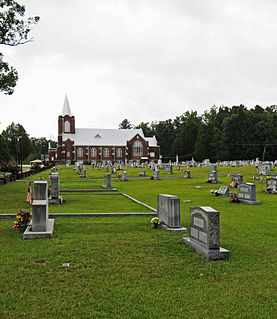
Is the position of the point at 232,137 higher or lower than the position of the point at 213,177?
higher

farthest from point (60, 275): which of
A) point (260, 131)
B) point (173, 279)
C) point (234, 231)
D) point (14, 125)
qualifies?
point (14, 125)

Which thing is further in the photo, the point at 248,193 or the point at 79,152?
the point at 79,152

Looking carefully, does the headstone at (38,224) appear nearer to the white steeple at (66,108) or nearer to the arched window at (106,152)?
the arched window at (106,152)

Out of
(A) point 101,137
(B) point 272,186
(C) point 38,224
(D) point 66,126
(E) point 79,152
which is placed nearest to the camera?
(C) point 38,224

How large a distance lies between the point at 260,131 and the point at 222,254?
7827cm

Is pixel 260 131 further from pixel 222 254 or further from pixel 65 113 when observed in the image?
pixel 222 254

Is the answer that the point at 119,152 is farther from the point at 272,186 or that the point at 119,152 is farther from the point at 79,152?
the point at 272,186

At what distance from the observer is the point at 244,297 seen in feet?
16.2

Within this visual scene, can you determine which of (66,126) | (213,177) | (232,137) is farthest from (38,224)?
(66,126)

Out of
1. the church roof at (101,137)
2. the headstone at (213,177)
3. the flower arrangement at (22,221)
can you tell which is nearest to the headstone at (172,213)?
the flower arrangement at (22,221)

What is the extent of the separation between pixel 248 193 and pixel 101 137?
3423 inches

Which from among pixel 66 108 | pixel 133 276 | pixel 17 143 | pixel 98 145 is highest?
pixel 66 108

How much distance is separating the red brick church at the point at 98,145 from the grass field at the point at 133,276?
87.4 meters

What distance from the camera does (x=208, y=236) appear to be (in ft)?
22.5
